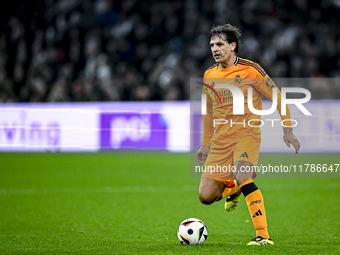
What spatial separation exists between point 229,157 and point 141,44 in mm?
12769

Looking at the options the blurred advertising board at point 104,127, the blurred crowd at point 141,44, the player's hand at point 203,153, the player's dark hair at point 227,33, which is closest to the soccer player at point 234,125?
the player's dark hair at point 227,33

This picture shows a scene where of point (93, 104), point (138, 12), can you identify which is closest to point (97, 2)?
point (138, 12)

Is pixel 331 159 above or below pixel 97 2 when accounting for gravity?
below

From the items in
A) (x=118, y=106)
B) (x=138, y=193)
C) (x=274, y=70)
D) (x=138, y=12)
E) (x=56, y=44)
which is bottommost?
(x=138, y=193)

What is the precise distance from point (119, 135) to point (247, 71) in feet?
29.2

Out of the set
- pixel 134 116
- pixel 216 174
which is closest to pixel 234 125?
pixel 216 174

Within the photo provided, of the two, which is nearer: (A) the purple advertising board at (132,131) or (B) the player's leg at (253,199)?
(B) the player's leg at (253,199)

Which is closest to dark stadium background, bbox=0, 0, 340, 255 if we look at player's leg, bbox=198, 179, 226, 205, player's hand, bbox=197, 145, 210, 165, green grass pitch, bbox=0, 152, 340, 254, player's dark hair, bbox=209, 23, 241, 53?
green grass pitch, bbox=0, 152, 340, 254

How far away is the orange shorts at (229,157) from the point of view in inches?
150

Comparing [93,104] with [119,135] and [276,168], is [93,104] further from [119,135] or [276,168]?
[276,168]

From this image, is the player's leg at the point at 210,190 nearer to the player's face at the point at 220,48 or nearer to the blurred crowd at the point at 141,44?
the player's face at the point at 220,48

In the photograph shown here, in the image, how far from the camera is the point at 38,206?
609cm

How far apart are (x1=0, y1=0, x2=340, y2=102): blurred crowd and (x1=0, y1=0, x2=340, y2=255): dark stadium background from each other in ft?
0.14

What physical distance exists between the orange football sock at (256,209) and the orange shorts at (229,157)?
21 cm
